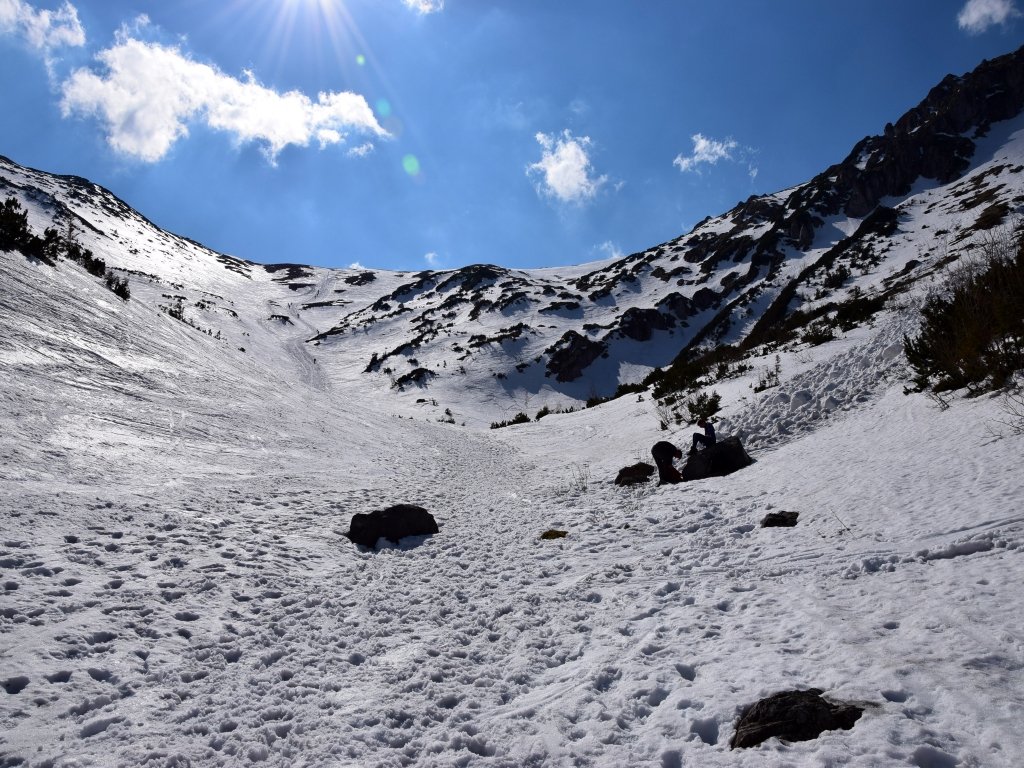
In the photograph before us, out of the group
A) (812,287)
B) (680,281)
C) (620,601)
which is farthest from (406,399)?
(680,281)

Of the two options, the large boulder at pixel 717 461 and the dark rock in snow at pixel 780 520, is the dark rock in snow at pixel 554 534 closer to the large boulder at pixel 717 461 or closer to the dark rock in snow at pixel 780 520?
the dark rock in snow at pixel 780 520

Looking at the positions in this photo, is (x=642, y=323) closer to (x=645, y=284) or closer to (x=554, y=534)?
(x=645, y=284)

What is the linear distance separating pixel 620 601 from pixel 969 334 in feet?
25.4

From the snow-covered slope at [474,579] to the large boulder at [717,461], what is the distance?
52 centimetres

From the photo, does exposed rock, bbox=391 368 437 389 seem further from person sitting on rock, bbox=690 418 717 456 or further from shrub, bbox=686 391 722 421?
person sitting on rock, bbox=690 418 717 456

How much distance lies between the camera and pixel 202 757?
3.19 m

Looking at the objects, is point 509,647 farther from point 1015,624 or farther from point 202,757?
point 1015,624

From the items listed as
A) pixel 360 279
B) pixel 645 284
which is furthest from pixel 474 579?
pixel 360 279

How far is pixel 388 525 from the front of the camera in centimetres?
783

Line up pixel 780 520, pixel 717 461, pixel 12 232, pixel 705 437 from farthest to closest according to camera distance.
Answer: pixel 12 232 → pixel 705 437 → pixel 717 461 → pixel 780 520

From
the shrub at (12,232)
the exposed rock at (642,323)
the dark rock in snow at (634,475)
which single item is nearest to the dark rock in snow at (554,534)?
the dark rock in snow at (634,475)

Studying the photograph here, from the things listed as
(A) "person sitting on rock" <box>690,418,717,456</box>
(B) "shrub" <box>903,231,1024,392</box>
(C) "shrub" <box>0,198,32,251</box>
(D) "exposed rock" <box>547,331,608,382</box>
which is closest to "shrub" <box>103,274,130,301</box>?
(C) "shrub" <box>0,198,32,251</box>

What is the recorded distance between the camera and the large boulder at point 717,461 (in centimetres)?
992

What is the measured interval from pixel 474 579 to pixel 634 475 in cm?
562
